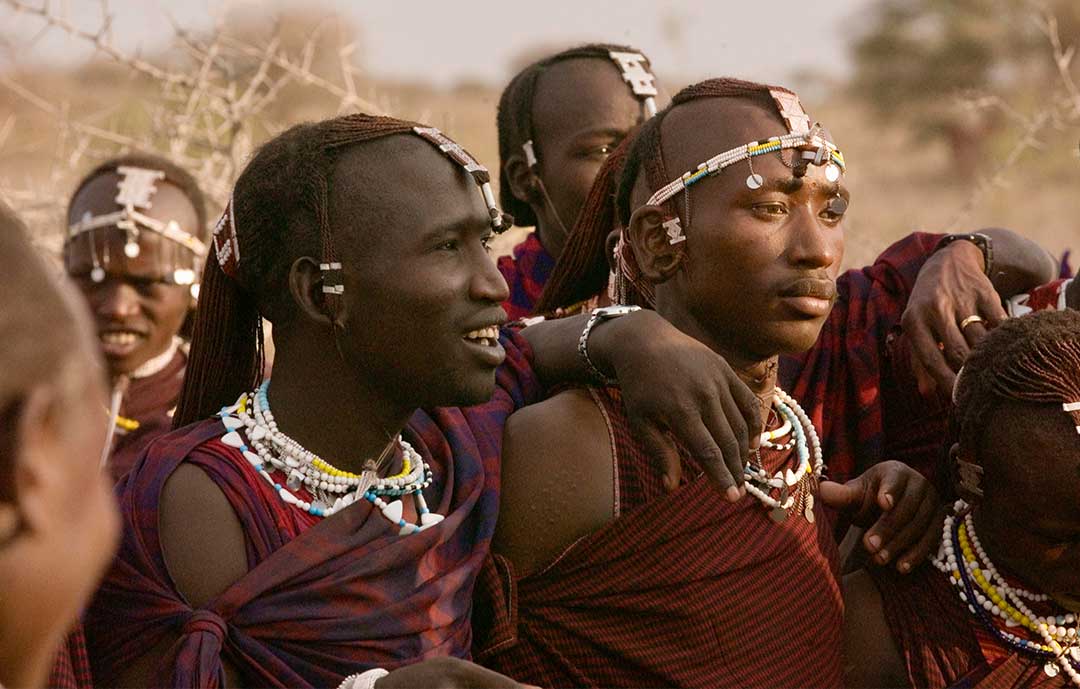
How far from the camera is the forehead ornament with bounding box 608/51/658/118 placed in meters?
4.54

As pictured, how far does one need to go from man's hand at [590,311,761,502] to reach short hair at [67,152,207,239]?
2639 mm

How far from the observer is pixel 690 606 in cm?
307

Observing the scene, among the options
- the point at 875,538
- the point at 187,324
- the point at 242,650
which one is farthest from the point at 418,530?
the point at 187,324

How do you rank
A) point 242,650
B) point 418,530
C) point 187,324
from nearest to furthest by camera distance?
point 242,650 < point 418,530 < point 187,324

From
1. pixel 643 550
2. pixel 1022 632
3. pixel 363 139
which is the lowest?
pixel 1022 632

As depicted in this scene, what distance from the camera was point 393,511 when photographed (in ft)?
9.32

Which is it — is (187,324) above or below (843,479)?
above

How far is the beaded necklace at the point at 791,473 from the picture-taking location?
10.4ft

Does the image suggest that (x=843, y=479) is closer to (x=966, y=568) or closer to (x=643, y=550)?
(x=966, y=568)

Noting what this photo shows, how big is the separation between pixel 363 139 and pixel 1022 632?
172 cm

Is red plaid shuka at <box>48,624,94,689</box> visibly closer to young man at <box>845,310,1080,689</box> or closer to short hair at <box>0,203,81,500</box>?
short hair at <box>0,203,81,500</box>

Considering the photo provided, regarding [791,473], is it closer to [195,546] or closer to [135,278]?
[195,546]

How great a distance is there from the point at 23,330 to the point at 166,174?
3938mm

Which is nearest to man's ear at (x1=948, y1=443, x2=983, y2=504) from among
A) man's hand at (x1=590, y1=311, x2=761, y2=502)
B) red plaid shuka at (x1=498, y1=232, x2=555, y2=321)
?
man's hand at (x1=590, y1=311, x2=761, y2=502)
